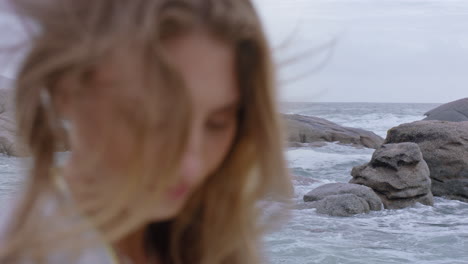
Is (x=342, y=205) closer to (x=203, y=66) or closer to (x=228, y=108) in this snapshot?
(x=228, y=108)

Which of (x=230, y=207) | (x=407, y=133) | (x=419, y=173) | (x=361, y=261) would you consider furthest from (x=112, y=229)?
(x=407, y=133)

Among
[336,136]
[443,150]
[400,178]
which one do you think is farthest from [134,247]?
[336,136]

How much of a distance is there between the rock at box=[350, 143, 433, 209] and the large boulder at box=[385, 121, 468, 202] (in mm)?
1093

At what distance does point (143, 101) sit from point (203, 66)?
0.46ft

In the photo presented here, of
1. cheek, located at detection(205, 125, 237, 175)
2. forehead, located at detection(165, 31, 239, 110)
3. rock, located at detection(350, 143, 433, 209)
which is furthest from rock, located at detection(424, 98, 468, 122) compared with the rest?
forehead, located at detection(165, 31, 239, 110)

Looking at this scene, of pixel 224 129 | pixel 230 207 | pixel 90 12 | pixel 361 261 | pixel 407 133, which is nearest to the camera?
pixel 90 12

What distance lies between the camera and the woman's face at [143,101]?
3.36 ft

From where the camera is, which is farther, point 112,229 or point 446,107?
point 446,107

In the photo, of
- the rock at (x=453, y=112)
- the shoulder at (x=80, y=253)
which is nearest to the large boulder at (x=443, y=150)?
the rock at (x=453, y=112)

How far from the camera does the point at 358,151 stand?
1977 centimetres

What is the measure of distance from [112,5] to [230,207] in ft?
1.88

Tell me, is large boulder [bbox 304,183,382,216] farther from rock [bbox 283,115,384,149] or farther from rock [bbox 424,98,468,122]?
rock [bbox 424,98,468,122]

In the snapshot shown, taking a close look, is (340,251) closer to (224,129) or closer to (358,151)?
(224,129)

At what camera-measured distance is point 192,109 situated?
3.52ft
